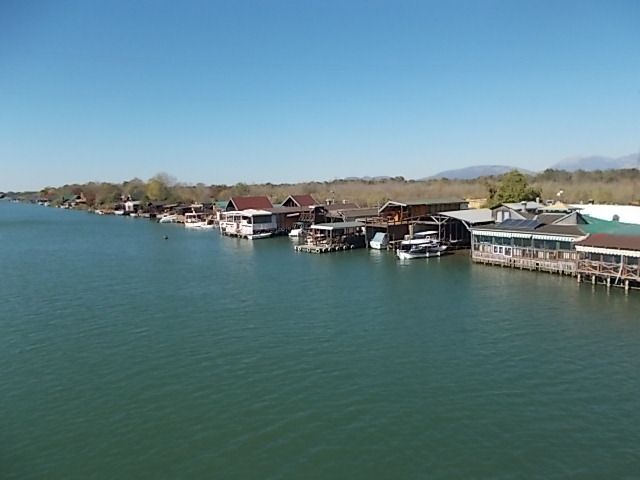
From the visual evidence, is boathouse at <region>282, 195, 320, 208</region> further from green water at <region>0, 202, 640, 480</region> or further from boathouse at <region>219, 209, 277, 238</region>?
green water at <region>0, 202, 640, 480</region>

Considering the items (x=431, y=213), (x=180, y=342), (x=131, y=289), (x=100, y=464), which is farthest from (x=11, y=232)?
(x=100, y=464)

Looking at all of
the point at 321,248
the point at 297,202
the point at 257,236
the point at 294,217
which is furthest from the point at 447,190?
the point at 321,248

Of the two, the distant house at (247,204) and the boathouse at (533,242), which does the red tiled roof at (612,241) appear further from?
the distant house at (247,204)

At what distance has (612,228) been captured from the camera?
28.1m

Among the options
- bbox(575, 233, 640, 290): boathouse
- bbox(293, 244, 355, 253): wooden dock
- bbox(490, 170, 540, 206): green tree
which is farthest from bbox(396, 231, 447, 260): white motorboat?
bbox(490, 170, 540, 206): green tree

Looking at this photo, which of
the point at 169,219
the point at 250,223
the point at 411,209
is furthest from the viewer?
the point at 169,219

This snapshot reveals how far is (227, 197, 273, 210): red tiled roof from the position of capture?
55031 mm

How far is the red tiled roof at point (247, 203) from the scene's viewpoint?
55.0 meters

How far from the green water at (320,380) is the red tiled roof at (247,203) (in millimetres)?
27888

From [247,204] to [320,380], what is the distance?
Result: 42.6m

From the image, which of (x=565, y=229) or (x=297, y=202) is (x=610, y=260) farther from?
(x=297, y=202)

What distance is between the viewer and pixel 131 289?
86.8ft

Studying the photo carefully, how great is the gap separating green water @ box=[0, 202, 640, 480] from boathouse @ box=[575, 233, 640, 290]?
1.21 metres

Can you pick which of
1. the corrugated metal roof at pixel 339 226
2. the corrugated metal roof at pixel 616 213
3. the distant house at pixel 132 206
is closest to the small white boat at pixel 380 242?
the corrugated metal roof at pixel 339 226
